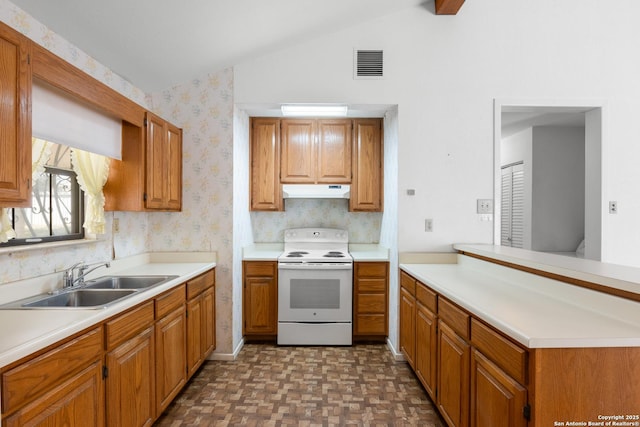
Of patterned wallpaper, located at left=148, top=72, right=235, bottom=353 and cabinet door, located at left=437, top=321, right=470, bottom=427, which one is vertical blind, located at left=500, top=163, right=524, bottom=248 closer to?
cabinet door, located at left=437, top=321, right=470, bottom=427

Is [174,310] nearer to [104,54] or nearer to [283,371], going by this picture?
[283,371]

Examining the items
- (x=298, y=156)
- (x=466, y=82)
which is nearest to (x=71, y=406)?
(x=298, y=156)

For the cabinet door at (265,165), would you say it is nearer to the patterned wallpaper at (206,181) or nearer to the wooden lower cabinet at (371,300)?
the patterned wallpaper at (206,181)

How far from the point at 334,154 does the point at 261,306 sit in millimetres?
1778

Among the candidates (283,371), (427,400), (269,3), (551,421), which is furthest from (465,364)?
(269,3)

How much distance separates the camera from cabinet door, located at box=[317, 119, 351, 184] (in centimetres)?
367

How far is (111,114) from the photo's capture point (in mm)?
2189

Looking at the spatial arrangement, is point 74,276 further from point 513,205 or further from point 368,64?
point 513,205

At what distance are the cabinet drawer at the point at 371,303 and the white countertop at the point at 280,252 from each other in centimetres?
39

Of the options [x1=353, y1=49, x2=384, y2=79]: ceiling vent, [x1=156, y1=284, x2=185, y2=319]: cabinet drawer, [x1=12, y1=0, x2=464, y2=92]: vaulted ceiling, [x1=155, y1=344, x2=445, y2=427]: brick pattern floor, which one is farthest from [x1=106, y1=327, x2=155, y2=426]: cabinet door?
[x1=353, y1=49, x2=384, y2=79]: ceiling vent

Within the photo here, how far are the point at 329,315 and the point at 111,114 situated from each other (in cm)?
251

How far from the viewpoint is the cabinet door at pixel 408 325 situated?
8.72ft

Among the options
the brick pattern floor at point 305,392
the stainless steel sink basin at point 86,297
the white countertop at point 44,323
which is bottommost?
the brick pattern floor at point 305,392

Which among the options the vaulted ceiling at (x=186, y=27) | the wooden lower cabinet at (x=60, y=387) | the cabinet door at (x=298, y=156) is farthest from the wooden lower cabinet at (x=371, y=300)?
the wooden lower cabinet at (x=60, y=387)
